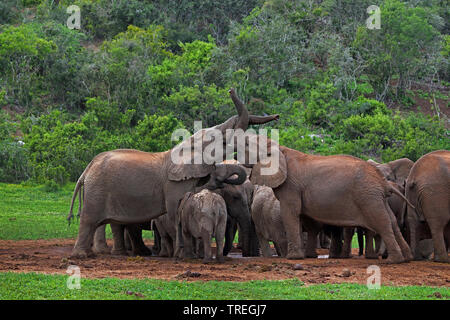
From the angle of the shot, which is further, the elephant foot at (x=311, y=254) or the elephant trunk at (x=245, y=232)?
the elephant trunk at (x=245, y=232)

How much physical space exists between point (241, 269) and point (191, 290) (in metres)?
2.49

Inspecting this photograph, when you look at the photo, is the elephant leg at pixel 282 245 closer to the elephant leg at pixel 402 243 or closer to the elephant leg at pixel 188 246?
the elephant leg at pixel 188 246

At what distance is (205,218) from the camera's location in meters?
13.9

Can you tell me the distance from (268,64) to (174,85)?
534 cm

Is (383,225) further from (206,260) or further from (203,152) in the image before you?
(203,152)

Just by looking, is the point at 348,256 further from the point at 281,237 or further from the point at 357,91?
the point at 357,91

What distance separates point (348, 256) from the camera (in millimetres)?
15227

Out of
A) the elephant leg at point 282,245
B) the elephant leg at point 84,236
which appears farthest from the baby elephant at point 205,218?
the elephant leg at point 282,245

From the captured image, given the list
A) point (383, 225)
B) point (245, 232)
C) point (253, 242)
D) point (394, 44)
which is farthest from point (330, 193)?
point (394, 44)

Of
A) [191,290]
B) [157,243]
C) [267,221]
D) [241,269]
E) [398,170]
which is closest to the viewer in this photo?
[191,290]

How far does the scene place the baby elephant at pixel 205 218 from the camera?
13.9 metres

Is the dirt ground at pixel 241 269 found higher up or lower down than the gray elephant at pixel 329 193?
lower down
